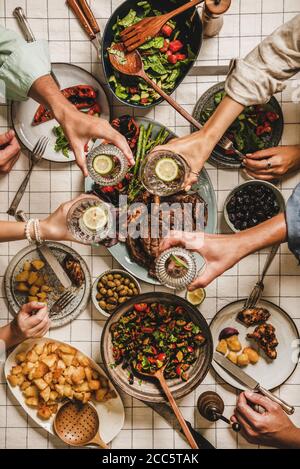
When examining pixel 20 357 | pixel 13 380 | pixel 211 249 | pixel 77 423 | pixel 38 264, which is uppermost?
pixel 211 249

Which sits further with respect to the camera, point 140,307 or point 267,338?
point 267,338

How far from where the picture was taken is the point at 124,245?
105 inches

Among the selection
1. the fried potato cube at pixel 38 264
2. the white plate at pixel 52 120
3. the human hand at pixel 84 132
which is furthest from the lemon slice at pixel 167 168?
the fried potato cube at pixel 38 264

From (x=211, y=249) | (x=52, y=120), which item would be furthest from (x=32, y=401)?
(x=52, y=120)

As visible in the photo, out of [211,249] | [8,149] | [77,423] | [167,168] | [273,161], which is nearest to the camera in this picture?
[211,249]

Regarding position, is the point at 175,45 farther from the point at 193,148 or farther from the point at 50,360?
the point at 50,360

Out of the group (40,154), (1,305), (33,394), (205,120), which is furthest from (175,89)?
(33,394)

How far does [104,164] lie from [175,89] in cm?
58

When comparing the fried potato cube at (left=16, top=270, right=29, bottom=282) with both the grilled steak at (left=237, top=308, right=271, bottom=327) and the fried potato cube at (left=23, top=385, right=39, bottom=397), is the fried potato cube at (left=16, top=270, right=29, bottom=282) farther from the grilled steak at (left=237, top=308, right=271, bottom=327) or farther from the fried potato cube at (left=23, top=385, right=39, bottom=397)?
the grilled steak at (left=237, top=308, right=271, bottom=327)

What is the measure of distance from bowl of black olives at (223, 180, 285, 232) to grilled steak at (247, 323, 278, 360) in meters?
0.60

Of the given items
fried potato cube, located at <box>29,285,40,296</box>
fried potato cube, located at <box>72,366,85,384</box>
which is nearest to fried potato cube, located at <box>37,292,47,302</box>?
fried potato cube, located at <box>29,285,40,296</box>

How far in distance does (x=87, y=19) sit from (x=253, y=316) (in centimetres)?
190

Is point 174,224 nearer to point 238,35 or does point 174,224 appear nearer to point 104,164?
point 104,164
